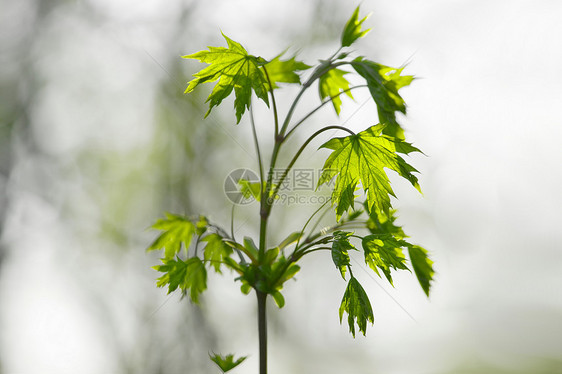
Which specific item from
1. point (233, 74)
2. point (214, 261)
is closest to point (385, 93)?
point (233, 74)

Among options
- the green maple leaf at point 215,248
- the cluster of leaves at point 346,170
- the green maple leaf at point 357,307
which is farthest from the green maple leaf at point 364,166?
the green maple leaf at point 215,248

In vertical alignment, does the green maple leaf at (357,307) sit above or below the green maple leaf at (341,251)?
below

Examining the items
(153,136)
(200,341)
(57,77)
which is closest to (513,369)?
(200,341)

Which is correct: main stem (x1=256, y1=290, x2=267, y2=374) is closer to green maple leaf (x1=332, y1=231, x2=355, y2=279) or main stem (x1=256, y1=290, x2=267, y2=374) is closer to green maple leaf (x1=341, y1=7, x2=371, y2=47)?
green maple leaf (x1=332, y1=231, x2=355, y2=279)

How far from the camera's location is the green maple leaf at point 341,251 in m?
0.55

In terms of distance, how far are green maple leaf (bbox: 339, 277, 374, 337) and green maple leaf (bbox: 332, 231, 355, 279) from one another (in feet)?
0.12

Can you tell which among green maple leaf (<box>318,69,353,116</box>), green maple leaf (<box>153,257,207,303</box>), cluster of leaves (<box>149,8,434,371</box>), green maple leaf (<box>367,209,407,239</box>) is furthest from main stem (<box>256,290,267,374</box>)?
green maple leaf (<box>318,69,353,116</box>)

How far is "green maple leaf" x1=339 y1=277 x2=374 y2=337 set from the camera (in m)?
0.56

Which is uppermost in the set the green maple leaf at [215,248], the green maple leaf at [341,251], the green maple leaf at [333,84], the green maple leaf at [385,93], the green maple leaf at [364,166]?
the green maple leaf at [333,84]

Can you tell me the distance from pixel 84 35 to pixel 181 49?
338 mm

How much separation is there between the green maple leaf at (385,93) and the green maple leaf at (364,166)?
4 centimetres

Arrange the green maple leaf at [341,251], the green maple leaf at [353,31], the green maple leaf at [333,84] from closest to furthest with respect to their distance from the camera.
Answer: the green maple leaf at [341,251] < the green maple leaf at [353,31] < the green maple leaf at [333,84]

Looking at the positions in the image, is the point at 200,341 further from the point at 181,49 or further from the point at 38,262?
the point at 181,49

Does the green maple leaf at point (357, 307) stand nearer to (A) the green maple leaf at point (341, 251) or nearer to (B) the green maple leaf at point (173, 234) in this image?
(A) the green maple leaf at point (341, 251)
